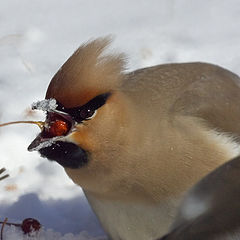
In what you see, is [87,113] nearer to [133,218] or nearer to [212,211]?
[133,218]

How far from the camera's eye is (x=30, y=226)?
11.9ft

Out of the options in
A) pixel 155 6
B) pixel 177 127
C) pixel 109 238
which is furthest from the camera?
pixel 155 6

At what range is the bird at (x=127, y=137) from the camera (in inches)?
116

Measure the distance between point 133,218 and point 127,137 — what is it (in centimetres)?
34

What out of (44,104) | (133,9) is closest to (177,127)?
(44,104)

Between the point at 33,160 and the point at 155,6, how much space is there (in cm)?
167

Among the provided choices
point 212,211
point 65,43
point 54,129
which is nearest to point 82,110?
point 54,129

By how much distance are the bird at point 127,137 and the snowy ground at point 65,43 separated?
77cm

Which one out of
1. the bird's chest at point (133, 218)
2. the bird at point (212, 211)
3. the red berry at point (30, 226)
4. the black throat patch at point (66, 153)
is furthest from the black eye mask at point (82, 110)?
the bird at point (212, 211)

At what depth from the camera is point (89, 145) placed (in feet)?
9.77

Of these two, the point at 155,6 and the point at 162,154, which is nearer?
the point at 162,154

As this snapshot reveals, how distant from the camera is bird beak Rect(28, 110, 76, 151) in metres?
2.94

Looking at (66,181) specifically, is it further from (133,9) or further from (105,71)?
(133,9)

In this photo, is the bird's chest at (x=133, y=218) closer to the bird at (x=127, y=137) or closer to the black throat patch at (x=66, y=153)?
the bird at (x=127, y=137)
